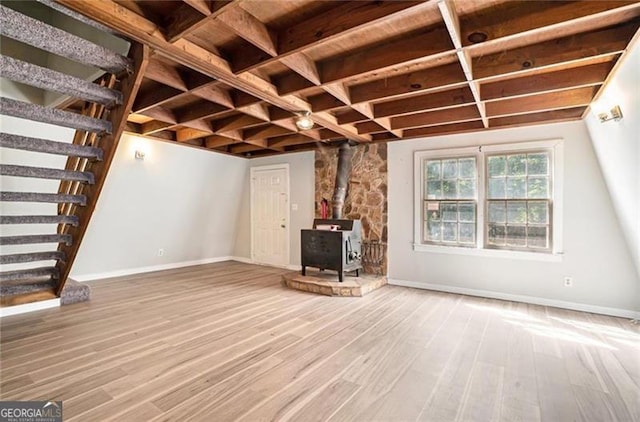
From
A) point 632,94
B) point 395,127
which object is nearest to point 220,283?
point 395,127

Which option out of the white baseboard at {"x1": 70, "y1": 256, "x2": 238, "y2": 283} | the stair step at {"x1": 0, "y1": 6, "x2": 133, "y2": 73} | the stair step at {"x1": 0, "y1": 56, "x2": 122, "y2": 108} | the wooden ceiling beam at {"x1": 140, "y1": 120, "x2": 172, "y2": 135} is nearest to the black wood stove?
the wooden ceiling beam at {"x1": 140, "y1": 120, "x2": 172, "y2": 135}

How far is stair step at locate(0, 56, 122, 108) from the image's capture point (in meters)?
1.96

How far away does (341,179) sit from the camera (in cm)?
513

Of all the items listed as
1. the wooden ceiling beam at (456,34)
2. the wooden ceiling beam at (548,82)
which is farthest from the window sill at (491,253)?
the wooden ceiling beam at (456,34)

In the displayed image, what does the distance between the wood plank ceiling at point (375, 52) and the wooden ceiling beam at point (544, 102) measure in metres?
0.01

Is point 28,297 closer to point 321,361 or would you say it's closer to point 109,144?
point 109,144

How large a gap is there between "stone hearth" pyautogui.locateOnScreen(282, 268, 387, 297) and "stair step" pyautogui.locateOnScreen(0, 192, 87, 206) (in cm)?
286

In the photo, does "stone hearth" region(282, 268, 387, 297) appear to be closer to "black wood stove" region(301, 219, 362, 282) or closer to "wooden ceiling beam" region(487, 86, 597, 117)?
"black wood stove" region(301, 219, 362, 282)

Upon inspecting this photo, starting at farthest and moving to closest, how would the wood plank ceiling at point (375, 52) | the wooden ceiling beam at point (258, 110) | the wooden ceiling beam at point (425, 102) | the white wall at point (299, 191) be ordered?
the white wall at point (299, 191) → the wooden ceiling beam at point (258, 110) → the wooden ceiling beam at point (425, 102) → the wood plank ceiling at point (375, 52)

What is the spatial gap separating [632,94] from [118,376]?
454 cm

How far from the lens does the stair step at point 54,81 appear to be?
77.2 inches

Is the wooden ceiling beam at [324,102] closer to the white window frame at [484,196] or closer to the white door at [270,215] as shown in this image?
the white window frame at [484,196]

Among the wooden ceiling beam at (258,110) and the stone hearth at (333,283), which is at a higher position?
the wooden ceiling beam at (258,110)

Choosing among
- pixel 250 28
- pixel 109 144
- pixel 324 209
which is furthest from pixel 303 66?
pixel 324 209
